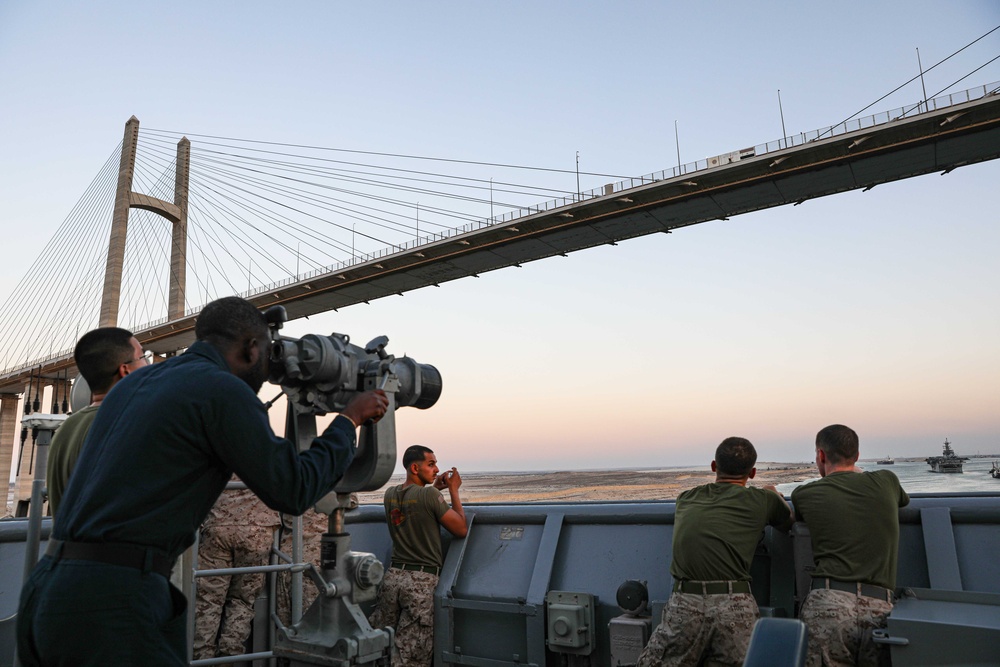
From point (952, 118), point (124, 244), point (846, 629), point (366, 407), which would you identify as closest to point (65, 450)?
point (366, 407)

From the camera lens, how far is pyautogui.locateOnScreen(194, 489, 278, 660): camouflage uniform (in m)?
3.49

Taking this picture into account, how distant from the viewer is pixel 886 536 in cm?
250

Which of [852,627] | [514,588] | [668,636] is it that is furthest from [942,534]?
[514,588]

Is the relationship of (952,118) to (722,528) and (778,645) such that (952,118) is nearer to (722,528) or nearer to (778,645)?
(722,528)

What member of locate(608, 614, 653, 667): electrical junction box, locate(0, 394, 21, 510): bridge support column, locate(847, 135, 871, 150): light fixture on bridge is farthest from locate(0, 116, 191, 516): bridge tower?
locate(608, 614, 653, 667): electrical junction box

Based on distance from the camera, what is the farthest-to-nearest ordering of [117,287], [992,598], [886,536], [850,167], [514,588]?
[117,287] → [850,167] → [514,588] → [886,536] → [992,598]

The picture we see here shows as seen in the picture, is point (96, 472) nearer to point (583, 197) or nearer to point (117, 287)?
point (583, 197)

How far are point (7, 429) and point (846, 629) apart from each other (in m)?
36.1

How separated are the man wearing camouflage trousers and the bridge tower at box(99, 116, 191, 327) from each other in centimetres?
2553

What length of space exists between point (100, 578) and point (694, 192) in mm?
21665

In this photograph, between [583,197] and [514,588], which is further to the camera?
[583,197]

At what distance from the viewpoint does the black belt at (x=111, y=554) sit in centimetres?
146

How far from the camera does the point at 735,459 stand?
2.84m

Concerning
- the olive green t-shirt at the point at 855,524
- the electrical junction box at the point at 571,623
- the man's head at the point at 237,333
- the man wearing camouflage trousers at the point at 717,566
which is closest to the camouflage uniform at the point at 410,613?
the electrical junction box at the point at 571,623
